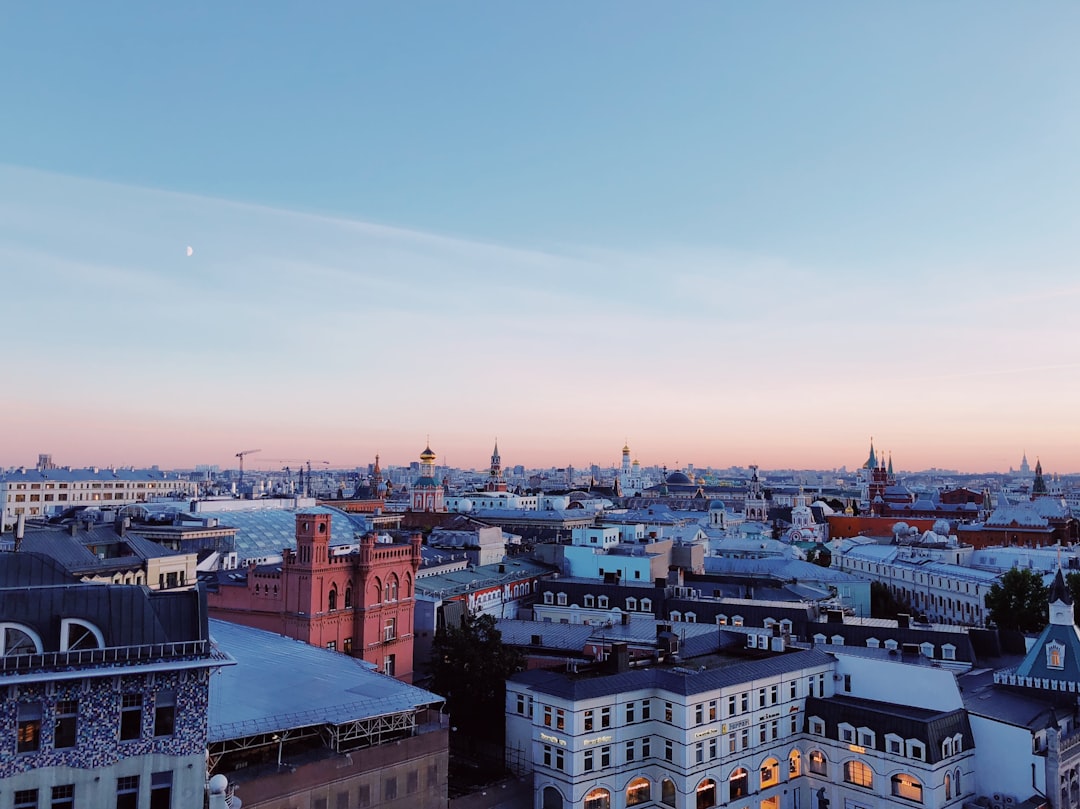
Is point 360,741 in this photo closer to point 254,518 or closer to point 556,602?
point 556,602

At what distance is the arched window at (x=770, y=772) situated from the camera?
171 ft

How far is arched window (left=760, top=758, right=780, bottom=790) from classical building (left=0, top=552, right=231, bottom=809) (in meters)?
36.4

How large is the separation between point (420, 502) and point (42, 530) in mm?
117070

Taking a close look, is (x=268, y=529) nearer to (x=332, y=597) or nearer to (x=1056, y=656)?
(x=332, y=597)

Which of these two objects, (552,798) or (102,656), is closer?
(102,656)

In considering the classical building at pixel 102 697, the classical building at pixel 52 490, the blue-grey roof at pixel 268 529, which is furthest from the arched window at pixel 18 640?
the classical building at pixel 52 490

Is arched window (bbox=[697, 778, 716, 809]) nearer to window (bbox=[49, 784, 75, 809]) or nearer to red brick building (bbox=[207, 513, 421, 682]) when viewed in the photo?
red brick building (bbox=[207, 513, 421, 682])

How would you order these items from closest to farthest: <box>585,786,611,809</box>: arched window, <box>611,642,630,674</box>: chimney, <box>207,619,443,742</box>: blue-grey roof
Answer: <box>207,619,443,742</box>: blue-grey roof → <box>585,786,611,809</box>: arched window → <box>611,642,630,674</box>: chimney

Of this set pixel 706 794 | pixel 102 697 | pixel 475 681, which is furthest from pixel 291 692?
pixel 706 794

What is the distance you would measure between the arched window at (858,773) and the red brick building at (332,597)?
3023 cm

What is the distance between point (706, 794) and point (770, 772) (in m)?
5.96

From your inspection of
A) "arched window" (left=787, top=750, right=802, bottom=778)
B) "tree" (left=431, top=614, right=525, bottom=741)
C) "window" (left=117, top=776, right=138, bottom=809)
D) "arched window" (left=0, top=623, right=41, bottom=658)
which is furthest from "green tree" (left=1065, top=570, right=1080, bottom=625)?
"arched window" (left=0, top=623, right=41, bottom=658)

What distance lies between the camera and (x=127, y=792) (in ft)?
85.0

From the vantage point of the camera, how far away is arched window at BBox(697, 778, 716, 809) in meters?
48.6
